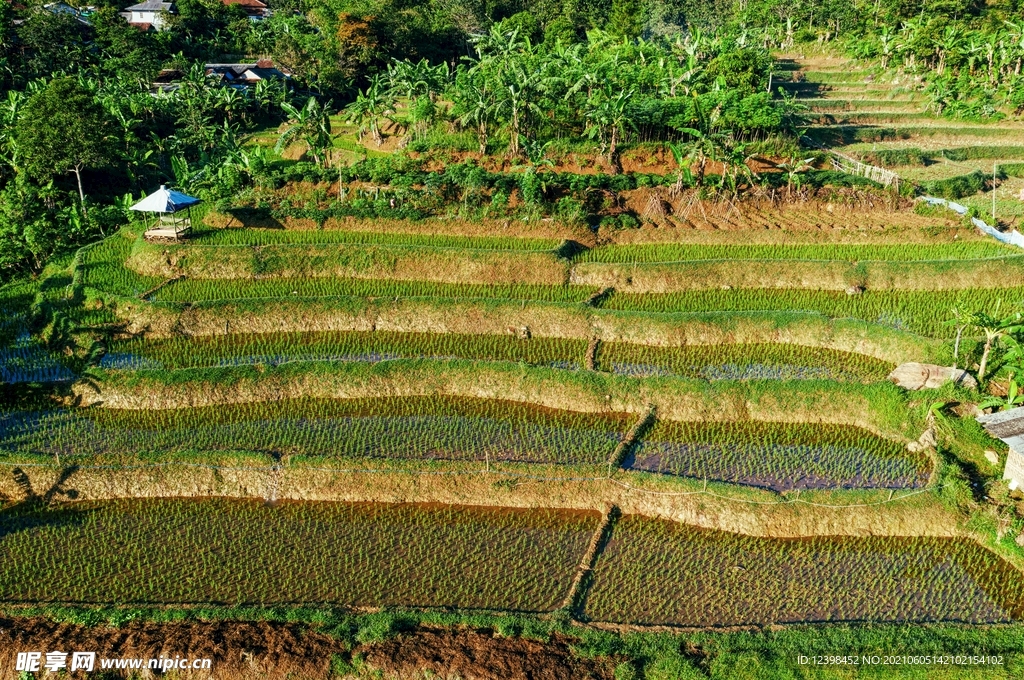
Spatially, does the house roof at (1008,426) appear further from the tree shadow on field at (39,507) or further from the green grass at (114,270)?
the green grass at (114,270)

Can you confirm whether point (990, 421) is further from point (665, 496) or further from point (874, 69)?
point (874, 69)

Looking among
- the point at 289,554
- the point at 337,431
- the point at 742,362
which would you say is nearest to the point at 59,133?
the point at 337,431

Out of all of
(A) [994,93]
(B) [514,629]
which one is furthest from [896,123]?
(B) [514,629]

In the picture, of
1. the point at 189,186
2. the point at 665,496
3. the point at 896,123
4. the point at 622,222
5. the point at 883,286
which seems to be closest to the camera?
the point at 665,496

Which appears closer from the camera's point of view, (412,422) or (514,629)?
(514,629)

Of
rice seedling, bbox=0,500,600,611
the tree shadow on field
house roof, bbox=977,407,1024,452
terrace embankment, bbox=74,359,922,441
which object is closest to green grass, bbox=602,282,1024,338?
terrace embankment, bbox=74,359,922,441
